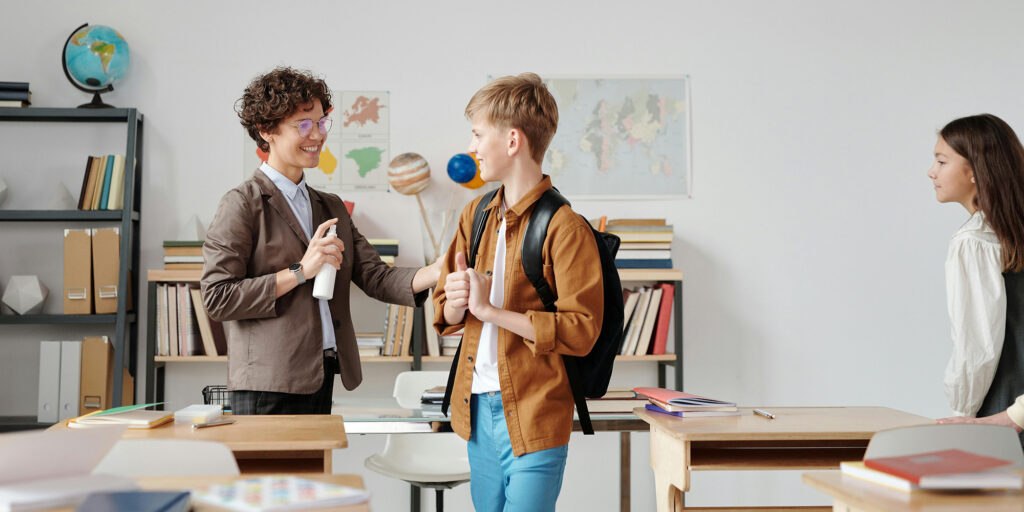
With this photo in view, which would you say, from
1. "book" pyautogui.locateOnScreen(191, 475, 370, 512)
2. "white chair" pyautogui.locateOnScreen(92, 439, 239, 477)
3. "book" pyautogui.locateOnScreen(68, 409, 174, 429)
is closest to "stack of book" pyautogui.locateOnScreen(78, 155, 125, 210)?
"book" pyautogui.locateOnScreen(68, 409, 174, 429)

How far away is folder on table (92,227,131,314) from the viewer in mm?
3158

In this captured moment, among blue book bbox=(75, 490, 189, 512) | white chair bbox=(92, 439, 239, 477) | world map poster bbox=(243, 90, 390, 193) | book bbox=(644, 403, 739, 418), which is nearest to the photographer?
blue book bbox=(75, 490, 189, 512)

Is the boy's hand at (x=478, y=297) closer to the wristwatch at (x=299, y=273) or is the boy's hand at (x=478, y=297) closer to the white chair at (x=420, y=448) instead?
the wristwatch at (x=299, y=273)

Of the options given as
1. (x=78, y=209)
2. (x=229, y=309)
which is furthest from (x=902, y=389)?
(x=78, y=209)

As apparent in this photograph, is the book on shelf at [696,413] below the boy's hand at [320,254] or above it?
below

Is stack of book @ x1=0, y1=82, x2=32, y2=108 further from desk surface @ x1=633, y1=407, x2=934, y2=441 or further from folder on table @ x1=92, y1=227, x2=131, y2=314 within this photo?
desk surface @ x1=633, y1=407, x2=934, y2=441

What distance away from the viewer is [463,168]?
326 cm

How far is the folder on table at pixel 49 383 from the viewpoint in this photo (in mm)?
3111

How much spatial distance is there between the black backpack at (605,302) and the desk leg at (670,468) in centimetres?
34

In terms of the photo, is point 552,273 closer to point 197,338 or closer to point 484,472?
point 484,472

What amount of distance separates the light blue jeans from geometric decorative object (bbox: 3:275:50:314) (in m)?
2.39

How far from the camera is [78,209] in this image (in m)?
3.21

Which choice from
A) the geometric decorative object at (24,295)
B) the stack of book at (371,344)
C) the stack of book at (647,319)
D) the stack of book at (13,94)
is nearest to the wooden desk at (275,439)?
the stack of book at (371,344)

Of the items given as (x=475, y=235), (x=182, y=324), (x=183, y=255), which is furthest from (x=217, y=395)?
(x=475, y=235)
